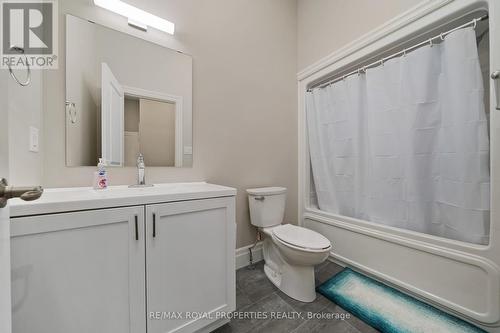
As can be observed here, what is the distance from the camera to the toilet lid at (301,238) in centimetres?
130

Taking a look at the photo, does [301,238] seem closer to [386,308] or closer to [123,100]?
[386,308]

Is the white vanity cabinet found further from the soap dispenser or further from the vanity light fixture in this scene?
the vanity light fixture

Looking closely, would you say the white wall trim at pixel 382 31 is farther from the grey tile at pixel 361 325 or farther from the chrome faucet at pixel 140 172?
the grey tile at pixel 361 325

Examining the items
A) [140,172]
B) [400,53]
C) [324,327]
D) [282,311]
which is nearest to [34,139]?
[140,172]

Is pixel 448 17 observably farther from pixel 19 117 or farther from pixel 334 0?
pixel 19 117

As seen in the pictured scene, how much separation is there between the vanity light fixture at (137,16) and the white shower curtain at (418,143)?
1513 mm

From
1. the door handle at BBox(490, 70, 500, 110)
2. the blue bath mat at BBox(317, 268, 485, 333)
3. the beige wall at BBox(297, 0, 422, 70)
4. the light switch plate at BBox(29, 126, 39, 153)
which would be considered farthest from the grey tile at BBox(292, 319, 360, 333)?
the beige wall at BBox(297, 0, 422, 70)

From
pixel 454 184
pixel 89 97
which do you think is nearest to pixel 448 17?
pixel 454 184

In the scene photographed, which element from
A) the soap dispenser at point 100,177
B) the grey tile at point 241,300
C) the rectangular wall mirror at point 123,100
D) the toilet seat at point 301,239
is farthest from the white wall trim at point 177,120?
the grey tile at point 241,300

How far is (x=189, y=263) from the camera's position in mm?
980

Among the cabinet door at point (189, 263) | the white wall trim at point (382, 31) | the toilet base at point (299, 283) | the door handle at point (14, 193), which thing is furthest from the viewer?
the toilet base at point (299, 283)

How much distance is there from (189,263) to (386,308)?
131 centimetres

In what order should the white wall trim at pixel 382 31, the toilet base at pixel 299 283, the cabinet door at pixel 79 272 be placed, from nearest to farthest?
the cabinet door at pixel 79 272, the white wall trim at pixel 382 31, the toilet base at pixel 299 283

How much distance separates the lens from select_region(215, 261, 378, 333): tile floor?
3.70 feet
